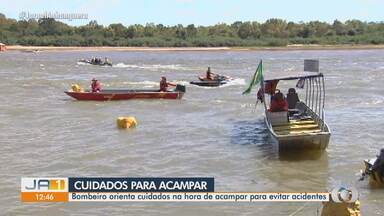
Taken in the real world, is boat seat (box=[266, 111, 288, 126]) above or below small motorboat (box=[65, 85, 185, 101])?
above

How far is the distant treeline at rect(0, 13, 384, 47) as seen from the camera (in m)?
127

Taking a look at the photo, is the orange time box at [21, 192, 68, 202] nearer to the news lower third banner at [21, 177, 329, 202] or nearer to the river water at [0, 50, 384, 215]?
the news lower third banner at [21, 177, 329, 202]

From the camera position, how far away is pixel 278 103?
19.8 metres

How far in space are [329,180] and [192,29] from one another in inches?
4928

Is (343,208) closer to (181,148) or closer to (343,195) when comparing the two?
(343,195)

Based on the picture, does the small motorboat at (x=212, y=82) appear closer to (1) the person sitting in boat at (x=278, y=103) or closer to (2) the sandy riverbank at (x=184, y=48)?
(1) the person sitting in boat at (x=278, y=103)

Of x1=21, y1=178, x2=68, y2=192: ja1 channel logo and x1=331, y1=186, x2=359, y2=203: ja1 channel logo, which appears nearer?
x1=331, y1=186, x2=359, y2=203: ja1 channel logo

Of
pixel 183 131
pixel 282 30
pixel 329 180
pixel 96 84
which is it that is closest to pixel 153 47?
pixel 282 30

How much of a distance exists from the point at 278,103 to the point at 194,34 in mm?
118777

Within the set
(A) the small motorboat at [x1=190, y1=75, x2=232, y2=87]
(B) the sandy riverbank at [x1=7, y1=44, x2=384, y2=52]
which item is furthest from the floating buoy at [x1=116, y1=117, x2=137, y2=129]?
(B) the sandy riverbank at [x1=7, y1=44, x2=384, y2=52]

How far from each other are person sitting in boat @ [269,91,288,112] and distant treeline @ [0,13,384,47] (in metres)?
105
